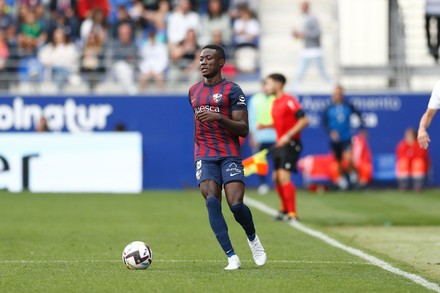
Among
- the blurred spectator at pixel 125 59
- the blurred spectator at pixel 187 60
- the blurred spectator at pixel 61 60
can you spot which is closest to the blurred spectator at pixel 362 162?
the blurred spectator at pixel 187 60

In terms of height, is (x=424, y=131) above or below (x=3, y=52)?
below

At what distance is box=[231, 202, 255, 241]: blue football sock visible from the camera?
10.2 metres

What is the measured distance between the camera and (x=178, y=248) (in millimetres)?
12648

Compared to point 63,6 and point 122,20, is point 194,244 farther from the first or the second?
point 63,6

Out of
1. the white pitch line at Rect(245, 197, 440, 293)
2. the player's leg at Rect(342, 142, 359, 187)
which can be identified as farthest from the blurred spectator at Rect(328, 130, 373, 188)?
the white pitch line at Rect(245, 197, 440, 293)

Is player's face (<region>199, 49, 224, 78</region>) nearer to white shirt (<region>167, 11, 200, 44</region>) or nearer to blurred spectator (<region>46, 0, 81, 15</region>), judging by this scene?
white shirt (<region>167, 11, 200, 44</region>)

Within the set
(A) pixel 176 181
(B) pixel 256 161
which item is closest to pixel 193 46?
(A) pixel 176 181

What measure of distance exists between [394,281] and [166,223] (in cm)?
753

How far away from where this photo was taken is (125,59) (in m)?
27.5

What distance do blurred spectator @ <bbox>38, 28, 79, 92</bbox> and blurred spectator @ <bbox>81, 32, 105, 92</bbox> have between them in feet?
0.84

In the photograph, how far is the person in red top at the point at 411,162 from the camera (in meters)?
25.2

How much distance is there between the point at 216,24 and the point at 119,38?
2.54 m

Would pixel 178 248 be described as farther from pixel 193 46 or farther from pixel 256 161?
pixel 193 46

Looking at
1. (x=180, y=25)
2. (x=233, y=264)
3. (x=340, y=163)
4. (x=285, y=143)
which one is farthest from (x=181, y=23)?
(x=233, y=264)
